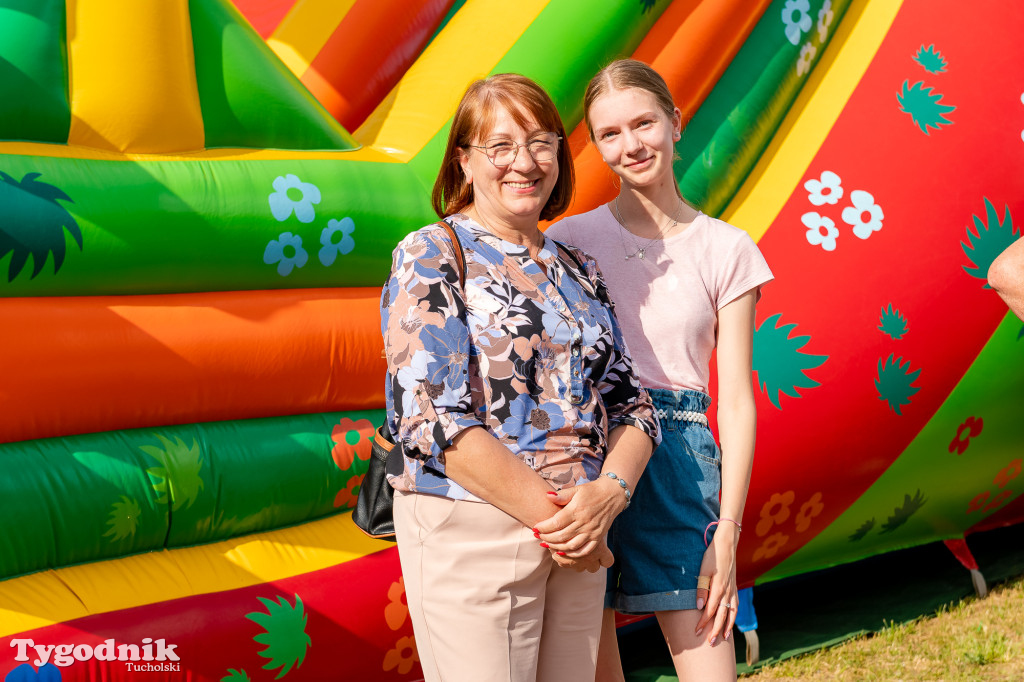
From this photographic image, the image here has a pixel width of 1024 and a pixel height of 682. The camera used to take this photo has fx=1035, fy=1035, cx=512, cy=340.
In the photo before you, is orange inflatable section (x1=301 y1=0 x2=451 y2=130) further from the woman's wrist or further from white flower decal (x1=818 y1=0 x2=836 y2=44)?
the woman's wrist

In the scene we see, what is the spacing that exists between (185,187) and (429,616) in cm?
112

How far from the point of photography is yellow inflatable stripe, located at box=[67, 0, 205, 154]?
2.05 m

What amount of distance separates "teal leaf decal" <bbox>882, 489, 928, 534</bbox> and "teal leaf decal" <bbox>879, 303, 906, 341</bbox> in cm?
51

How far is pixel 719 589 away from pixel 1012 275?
2.50ft

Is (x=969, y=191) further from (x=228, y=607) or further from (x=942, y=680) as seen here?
(x=228, y=607)

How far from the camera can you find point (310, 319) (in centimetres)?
220

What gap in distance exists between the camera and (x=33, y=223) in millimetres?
1878

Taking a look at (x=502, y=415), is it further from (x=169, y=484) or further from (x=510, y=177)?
(x=169, y=484)

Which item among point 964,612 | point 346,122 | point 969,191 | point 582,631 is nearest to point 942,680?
point 964,612

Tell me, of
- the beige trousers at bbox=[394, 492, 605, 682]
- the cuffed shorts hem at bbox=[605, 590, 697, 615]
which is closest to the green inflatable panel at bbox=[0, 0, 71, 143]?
the beige trousers at bbox=[394, 492, 605, 682]

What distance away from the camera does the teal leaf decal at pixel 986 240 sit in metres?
2.81

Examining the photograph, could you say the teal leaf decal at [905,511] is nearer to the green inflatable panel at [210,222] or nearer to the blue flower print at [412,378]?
the green inflatable panel at [210,222]

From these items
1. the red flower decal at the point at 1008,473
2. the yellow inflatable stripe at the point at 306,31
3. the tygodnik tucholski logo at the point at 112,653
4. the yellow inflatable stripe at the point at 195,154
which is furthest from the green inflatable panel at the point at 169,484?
the red flower decal at the point at 1008,473

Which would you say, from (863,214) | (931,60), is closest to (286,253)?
(863,214)
